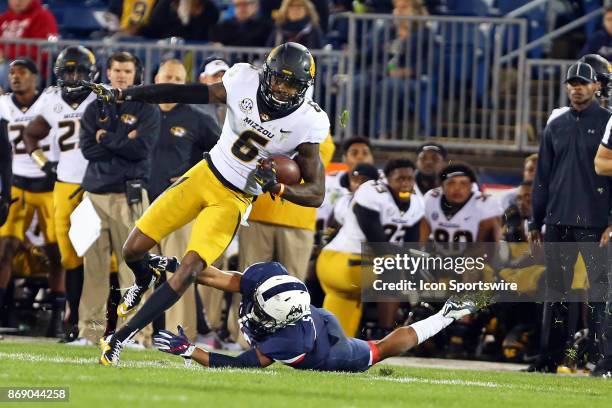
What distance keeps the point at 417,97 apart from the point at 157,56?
2481mm

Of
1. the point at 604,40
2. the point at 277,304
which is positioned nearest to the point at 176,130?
the point at 277,304

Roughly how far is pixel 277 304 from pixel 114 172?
2.72 m

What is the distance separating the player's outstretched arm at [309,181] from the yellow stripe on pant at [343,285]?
2368 millimetres

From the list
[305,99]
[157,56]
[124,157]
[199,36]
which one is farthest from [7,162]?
[199,36]

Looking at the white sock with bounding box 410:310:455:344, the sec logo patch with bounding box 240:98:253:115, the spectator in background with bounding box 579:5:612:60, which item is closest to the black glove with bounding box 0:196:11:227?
the sec logo patch with bounding box 240:98:253:115

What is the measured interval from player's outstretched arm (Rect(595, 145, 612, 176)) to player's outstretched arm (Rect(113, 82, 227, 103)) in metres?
2.48

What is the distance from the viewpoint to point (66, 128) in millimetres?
11039

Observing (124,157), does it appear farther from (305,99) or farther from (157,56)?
(157,56)

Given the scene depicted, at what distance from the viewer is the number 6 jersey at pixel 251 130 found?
8.65 m

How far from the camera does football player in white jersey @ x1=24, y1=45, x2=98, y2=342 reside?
10.8m

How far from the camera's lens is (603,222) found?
9734mm

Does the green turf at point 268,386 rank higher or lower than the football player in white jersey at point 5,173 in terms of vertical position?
lower

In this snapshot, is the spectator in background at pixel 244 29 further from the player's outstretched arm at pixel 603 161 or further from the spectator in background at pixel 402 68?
the player's outstretched arm at pixel 603 161


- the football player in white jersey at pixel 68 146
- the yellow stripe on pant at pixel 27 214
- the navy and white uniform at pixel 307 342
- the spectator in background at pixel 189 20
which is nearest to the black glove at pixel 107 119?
the football player in white jersey at pixel 68 146
